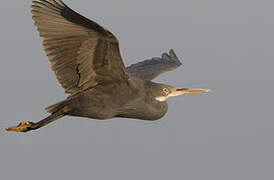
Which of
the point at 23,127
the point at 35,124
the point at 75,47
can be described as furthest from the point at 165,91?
the point at 23,127

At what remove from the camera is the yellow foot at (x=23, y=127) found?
9328 mm

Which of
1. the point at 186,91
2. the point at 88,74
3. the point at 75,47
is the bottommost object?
the point at 186,91

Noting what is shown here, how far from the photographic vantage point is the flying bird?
849 cm

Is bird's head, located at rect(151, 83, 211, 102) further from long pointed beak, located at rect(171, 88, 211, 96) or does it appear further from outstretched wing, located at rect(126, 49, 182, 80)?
outstretched wing, located at rect(126, 49, 182, 80)

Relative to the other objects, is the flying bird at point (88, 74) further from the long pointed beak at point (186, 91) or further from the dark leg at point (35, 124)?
the long pointed beak at point (186, 91)

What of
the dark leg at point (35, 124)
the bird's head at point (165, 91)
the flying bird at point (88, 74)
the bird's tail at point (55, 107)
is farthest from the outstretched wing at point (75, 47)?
the bird's head at point (165, 91)

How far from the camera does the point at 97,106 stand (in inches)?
367

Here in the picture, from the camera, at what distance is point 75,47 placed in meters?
8.88

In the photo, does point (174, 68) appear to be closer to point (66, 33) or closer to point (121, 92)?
point (121, 92)

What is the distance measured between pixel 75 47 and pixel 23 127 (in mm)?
1840

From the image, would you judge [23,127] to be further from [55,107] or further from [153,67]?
[153,67]

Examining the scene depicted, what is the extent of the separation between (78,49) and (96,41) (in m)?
0.51

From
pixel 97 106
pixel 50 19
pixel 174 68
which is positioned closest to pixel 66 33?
pixel 50 19

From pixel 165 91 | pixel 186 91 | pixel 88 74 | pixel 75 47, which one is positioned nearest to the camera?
pixel 75 47
